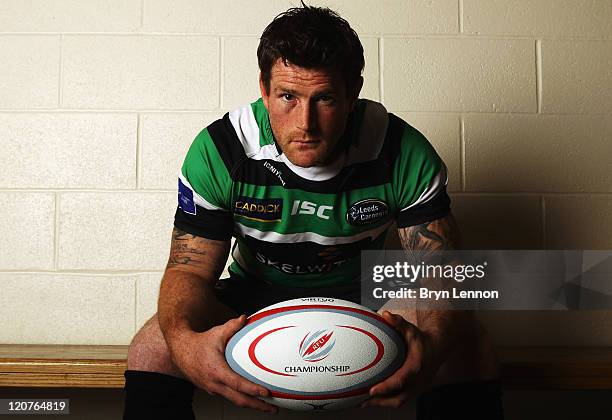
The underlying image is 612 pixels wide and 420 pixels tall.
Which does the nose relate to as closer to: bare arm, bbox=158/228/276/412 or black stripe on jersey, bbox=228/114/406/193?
black stripe on jersey, bbox=228/114/406/193

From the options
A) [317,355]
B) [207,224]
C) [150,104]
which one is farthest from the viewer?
[150,104]

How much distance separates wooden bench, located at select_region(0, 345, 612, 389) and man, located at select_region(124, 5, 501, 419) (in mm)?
259

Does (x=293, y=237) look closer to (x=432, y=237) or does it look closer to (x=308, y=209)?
(x=308, y=209)

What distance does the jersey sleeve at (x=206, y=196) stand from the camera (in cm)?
129

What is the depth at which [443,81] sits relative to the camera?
1.84 meters

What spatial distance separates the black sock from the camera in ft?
3.76

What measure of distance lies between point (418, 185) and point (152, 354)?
2.03ft

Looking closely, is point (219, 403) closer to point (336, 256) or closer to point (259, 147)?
point (336, 256)

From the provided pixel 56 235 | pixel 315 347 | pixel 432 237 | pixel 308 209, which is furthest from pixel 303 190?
pixel 56 235

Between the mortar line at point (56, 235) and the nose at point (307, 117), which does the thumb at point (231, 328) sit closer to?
the nose at point (307, 117)

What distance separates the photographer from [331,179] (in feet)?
4.33

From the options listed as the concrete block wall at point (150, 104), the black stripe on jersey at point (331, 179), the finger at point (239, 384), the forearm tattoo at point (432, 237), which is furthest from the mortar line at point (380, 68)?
the finger at point (239, 384)

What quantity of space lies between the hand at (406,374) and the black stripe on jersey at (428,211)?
0.29m

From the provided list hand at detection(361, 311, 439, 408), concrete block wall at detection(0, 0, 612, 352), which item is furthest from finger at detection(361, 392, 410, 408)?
concrete block wall at detection(0, 0, 612, 352)
